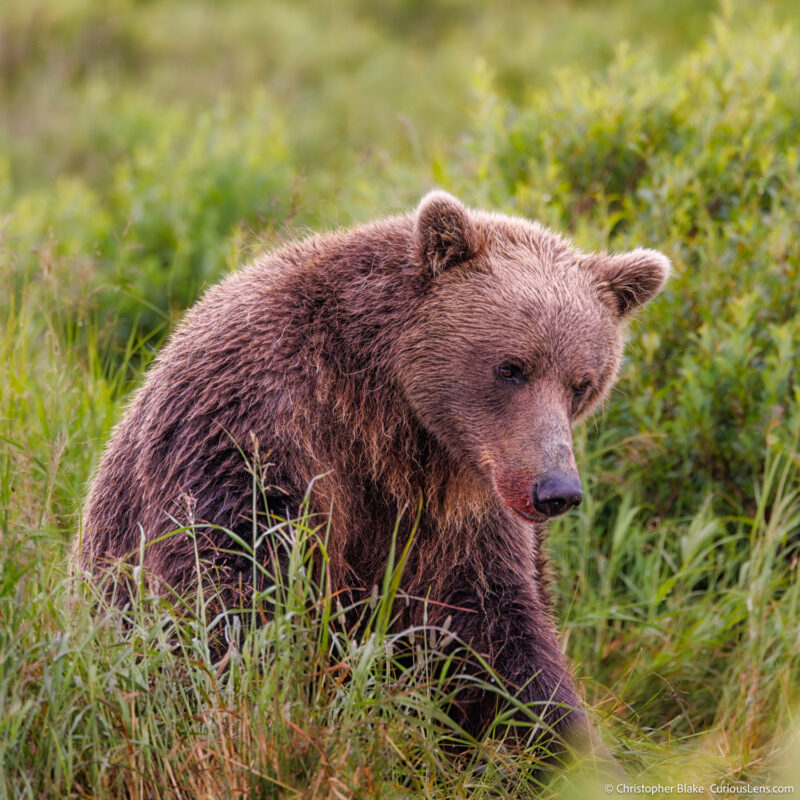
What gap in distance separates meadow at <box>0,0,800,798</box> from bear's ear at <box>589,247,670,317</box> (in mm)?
998

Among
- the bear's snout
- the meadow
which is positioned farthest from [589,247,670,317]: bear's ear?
the meadow

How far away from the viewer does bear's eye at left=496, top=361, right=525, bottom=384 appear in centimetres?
370

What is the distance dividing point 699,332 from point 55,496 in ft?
10.2

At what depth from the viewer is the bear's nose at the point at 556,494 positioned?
343cm

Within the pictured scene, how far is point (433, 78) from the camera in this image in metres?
16.0

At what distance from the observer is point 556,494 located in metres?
3.42

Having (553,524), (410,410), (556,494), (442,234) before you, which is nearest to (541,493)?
(556,494)

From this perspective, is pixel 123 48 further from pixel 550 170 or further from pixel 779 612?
pixel 779 612

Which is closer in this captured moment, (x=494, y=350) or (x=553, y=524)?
(x=494, y=350)

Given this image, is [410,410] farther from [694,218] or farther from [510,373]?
[694,218]

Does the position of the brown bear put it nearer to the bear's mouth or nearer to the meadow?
the bear's mouth

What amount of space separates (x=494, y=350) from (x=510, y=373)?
0.09m

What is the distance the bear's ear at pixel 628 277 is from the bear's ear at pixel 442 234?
53 centimetres

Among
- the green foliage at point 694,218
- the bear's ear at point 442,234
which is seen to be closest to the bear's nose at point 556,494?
the bear's ear at point 442,234
